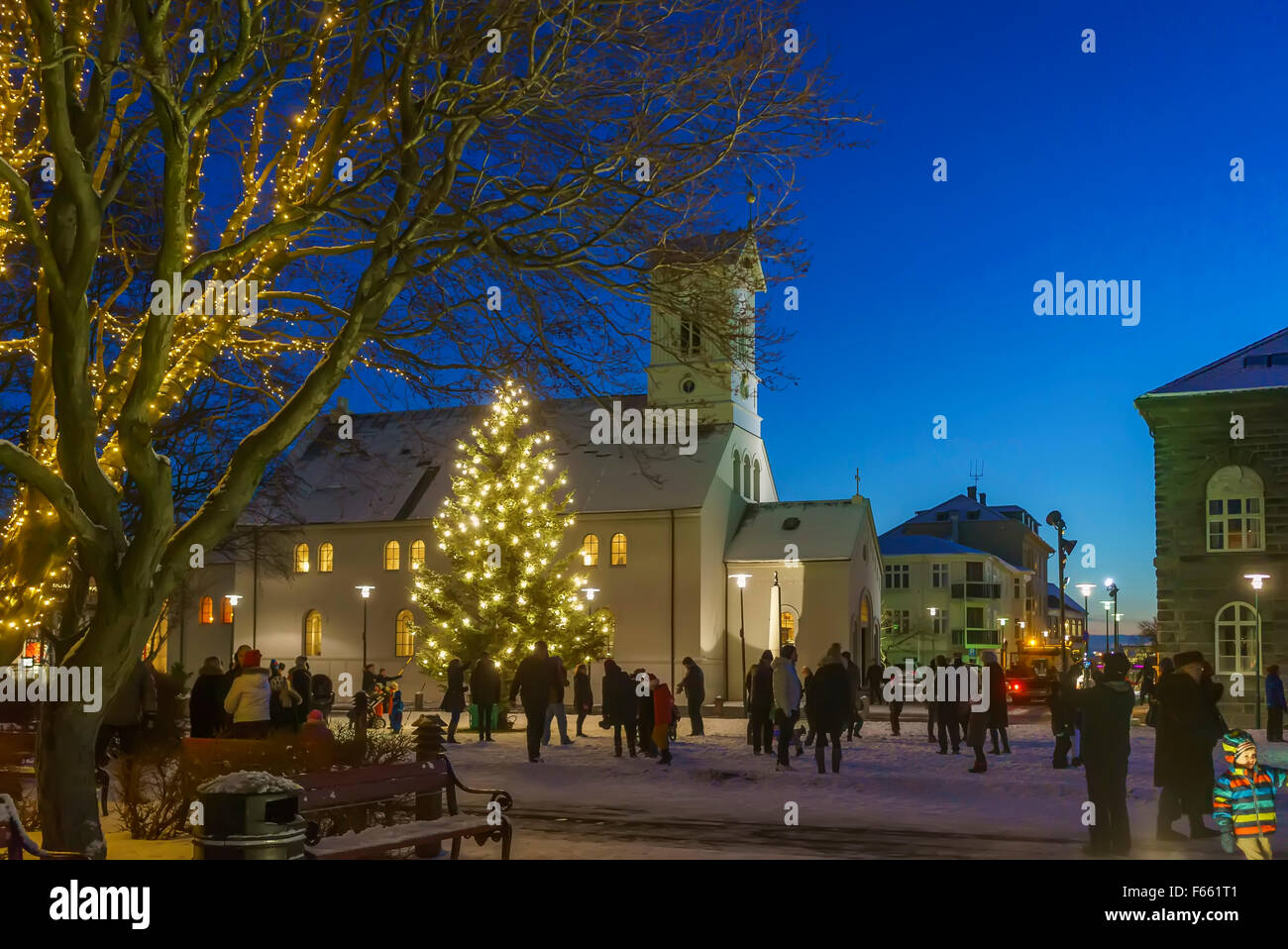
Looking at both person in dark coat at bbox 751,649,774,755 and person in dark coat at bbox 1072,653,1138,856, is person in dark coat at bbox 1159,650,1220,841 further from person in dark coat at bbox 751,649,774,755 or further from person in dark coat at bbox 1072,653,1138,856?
person in dark coat at bbox 751,649,774,755

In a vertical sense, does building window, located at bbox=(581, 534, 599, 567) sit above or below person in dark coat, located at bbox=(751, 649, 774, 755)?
above

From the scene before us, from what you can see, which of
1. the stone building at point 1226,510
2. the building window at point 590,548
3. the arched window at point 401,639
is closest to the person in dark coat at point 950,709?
the stone building at point 1226,510

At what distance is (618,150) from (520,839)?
7.03 metres

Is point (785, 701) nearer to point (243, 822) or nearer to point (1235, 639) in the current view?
point (243, 822)

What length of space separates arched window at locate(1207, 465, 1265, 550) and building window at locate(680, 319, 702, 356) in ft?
79.6

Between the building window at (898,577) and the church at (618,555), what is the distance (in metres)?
33.6

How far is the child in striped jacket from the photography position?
994 cm

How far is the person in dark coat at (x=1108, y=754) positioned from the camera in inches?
475

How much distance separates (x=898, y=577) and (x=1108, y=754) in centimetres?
7796

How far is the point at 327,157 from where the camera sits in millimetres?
12234

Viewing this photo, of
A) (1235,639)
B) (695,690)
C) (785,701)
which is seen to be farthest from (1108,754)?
(1235,639)

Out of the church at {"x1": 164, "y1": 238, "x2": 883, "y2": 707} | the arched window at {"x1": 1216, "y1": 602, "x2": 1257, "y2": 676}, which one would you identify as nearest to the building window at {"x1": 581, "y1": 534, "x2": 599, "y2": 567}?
the church at {"x1": 164, "y1": 238, "x2": 883, "y2": 707}

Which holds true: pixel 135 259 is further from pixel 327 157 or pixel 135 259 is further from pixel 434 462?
pixel 434 462

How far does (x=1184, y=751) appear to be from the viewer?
13.5 m
